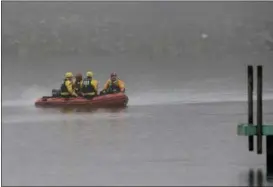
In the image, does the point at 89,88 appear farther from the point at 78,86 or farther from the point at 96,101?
the point at 96,101

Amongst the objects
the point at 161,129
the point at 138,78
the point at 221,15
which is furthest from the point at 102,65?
the point at 161,129

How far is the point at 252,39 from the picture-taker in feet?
315

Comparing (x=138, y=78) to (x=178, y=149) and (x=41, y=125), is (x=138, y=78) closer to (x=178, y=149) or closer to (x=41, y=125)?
(x=41, y=125)

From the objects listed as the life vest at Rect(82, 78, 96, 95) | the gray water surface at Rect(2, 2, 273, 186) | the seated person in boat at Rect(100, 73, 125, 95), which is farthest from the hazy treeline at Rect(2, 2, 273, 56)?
the seated person in boat at Rect(100, 73, 125, 95)

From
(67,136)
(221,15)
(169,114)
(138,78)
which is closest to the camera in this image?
(67,136)

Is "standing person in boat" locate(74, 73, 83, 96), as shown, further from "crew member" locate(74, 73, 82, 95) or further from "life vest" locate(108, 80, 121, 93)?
"life vest" locate(108, 80, 121, 93)

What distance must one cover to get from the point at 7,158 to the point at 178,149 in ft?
14.3

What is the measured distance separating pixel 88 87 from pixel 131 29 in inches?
2316

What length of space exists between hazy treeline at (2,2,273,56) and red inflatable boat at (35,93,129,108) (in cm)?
5181

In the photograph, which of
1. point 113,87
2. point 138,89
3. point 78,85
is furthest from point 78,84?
point 138,89

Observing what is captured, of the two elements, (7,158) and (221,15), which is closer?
(7,158)

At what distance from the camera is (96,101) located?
3728 cm

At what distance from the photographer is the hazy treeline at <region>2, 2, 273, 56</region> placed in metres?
93.1

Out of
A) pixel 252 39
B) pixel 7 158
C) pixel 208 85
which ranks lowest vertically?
pixel 7 158
